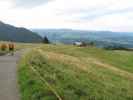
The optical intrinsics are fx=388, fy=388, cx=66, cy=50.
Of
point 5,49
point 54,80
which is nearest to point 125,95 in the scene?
point 54,80

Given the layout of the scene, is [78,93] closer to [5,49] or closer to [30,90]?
[30,90]

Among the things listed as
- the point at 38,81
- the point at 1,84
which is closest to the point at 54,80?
the point at 38,81

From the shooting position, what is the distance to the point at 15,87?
16922mm

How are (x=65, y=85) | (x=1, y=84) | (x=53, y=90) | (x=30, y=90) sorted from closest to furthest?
(x=53, y=90)
(x=30, y=90)
(x=65, y=85)
(x=1, y=84)

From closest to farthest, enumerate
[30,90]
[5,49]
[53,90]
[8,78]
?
[53,90], [30,90], [8,78], [5,49]

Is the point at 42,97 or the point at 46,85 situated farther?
the point at 46,85

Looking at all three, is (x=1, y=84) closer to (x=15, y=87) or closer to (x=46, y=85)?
(x=15, y=87)

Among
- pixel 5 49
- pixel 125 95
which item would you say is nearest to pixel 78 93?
pixel 125 95

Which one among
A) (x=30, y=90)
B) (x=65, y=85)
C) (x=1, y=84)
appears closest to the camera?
(x=30, y=90)

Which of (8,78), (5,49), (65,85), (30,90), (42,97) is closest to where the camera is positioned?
(42,97)

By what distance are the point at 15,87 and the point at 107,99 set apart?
166 inches

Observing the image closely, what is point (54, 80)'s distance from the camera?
1805 cm

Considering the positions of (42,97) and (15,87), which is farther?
(15,87)

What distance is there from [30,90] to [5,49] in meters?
40.1
